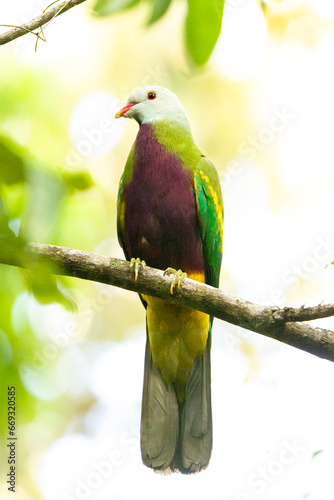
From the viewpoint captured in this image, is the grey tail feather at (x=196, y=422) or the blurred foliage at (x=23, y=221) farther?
the grey tail feather at (x=196, y=422)

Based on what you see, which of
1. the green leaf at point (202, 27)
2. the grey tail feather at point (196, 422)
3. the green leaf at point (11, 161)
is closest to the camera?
the green leaf at point (11, 161)

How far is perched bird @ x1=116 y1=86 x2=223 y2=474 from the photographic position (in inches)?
140

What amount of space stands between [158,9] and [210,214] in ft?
6.67

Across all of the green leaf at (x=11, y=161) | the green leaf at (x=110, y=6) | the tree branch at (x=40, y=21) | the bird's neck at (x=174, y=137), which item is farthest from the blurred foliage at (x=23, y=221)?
the bird's neck at (x=174, y=137)

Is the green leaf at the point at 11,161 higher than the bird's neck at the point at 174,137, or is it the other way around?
the bird's neck at the point at 174,137

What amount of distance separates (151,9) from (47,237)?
81 cm

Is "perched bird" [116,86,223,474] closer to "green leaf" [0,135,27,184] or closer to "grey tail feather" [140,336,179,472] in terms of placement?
"grey tail feather" [140,336,179,472]

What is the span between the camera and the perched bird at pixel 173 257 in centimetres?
355

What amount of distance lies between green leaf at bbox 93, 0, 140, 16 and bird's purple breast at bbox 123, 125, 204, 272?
185 cm

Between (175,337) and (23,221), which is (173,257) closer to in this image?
(175,337)

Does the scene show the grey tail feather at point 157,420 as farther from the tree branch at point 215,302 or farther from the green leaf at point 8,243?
the green leaf at point 8,243

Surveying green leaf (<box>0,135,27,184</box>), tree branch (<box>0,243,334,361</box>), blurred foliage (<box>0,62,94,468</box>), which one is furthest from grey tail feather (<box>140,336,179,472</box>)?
green leaf (<box>0,135,27,184</box>)

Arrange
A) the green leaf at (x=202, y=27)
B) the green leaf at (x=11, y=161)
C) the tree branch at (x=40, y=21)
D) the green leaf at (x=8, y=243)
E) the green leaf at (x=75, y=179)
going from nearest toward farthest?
the green leaf at (x=8, y=243) < the green leaf at (x=11, y=161) < the green leaf at (x=75, y=179) < the green leaf at (x=202, y=27) < the tree branch at (x=40, y=21)

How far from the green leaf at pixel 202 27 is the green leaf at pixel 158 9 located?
69 millimetres
